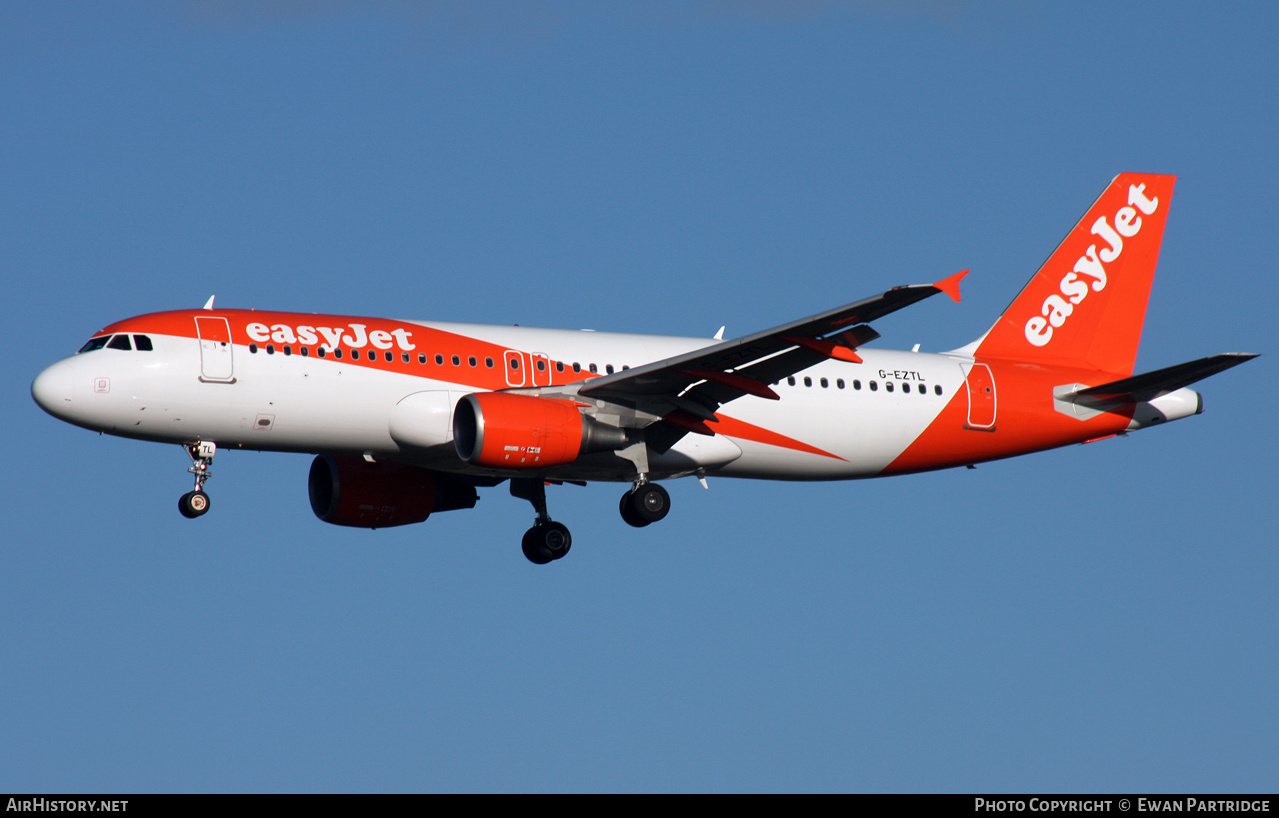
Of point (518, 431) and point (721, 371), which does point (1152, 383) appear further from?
point (518, 431)

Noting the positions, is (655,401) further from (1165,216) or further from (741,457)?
(1165,216)

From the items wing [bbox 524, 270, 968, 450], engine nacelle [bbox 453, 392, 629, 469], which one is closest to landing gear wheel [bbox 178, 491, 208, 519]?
engine nacelle [bbox 453, 392, 629, 469]

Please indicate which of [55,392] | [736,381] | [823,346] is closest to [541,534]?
[736,381]

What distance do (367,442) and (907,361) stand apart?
42.8 ft

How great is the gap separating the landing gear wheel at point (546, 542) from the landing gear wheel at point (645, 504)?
325cm

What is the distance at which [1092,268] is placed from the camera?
41844 mm

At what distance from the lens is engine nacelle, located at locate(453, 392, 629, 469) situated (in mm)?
32469

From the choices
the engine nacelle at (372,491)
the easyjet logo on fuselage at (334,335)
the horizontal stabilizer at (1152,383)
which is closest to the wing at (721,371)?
the easyjet logo on fuselage at (334,335)

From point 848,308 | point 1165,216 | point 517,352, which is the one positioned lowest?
point 848,308

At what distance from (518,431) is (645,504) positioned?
4.23 metres

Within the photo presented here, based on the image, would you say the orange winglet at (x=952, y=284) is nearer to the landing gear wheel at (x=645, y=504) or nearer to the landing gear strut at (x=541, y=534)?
the landing gear wheel at (x=645, y=504)

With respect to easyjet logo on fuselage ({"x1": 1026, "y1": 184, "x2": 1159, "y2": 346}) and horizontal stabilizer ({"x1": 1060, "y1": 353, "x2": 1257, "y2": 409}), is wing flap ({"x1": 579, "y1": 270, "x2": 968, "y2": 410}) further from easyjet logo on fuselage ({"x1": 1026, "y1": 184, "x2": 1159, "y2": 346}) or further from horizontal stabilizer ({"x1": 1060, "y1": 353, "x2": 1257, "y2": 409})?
easyjet logo on fuselage ({"x1": 1026, "y1": 184, "x2": 1159, "y2": 346})
